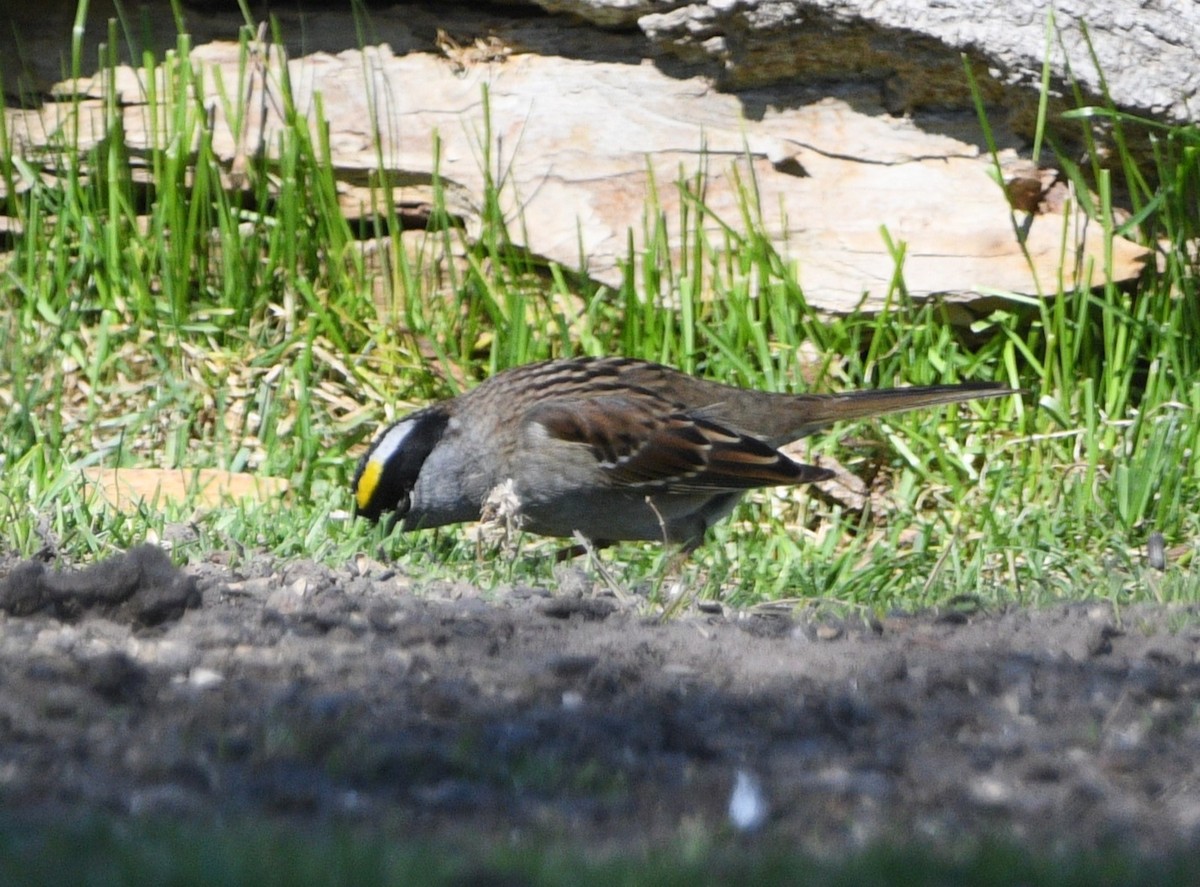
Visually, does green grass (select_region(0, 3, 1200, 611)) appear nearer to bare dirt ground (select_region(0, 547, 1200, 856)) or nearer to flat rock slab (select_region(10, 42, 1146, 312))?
flat rock slab (select_region(10, 42, 1146, 312))

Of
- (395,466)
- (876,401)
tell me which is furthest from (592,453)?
(876,401)

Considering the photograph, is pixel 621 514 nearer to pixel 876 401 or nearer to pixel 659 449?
pixel 659 449

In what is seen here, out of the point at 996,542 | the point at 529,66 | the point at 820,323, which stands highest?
the point at 529,66

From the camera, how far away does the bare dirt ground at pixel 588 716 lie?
2.46 meters

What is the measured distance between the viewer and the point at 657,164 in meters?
7.31

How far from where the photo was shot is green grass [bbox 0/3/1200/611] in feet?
21.3

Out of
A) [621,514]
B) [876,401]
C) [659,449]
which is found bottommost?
[621,514]

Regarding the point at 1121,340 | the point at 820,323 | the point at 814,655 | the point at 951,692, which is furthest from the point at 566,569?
the point at 1121,340

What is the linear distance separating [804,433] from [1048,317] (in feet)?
3.91

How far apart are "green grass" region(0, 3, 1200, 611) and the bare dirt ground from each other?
2.46 metres

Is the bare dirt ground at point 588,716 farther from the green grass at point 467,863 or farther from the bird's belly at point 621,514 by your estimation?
the bird's belly at point 621,514

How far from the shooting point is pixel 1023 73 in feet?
22.4

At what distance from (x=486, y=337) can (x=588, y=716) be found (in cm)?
478

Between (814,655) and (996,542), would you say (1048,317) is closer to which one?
(996,542)
